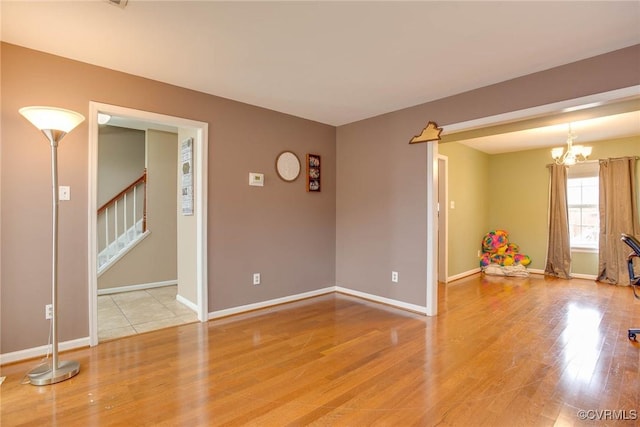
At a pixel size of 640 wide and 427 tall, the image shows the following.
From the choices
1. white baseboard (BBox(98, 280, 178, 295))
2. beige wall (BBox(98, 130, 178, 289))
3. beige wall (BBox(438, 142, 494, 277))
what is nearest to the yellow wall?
beige wall (BBox(438, 142, 494, 277))

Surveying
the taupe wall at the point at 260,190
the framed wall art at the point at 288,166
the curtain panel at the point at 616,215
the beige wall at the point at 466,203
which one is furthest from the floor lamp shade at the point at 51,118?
the curtain panel at the point at 616,215

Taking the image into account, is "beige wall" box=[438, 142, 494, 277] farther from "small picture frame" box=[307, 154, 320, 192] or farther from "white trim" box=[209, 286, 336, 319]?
"white trim" box=[209, 286, 336, 319]

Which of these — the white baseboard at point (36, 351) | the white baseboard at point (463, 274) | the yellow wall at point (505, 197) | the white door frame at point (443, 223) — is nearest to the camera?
the white baseboard at point (36, 351)

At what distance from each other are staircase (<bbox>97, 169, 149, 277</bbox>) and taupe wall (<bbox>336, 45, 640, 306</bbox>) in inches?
126

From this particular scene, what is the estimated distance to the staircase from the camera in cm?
489

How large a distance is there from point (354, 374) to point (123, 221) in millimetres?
4614

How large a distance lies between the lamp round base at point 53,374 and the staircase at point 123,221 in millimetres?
2733

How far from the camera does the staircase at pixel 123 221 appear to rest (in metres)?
4.89

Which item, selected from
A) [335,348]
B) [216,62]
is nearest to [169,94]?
[216,62]

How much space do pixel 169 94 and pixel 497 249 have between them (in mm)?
6138

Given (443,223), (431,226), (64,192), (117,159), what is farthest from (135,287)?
(443,223)

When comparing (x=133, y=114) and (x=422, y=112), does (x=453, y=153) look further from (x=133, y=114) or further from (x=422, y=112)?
(x=133, y=114)

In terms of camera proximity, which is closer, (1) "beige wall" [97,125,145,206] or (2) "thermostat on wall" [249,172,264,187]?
(2) "thermostat on wall" [249,172,264,187]

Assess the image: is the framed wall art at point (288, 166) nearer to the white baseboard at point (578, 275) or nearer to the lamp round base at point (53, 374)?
the lamp round base at point (53, 374)
